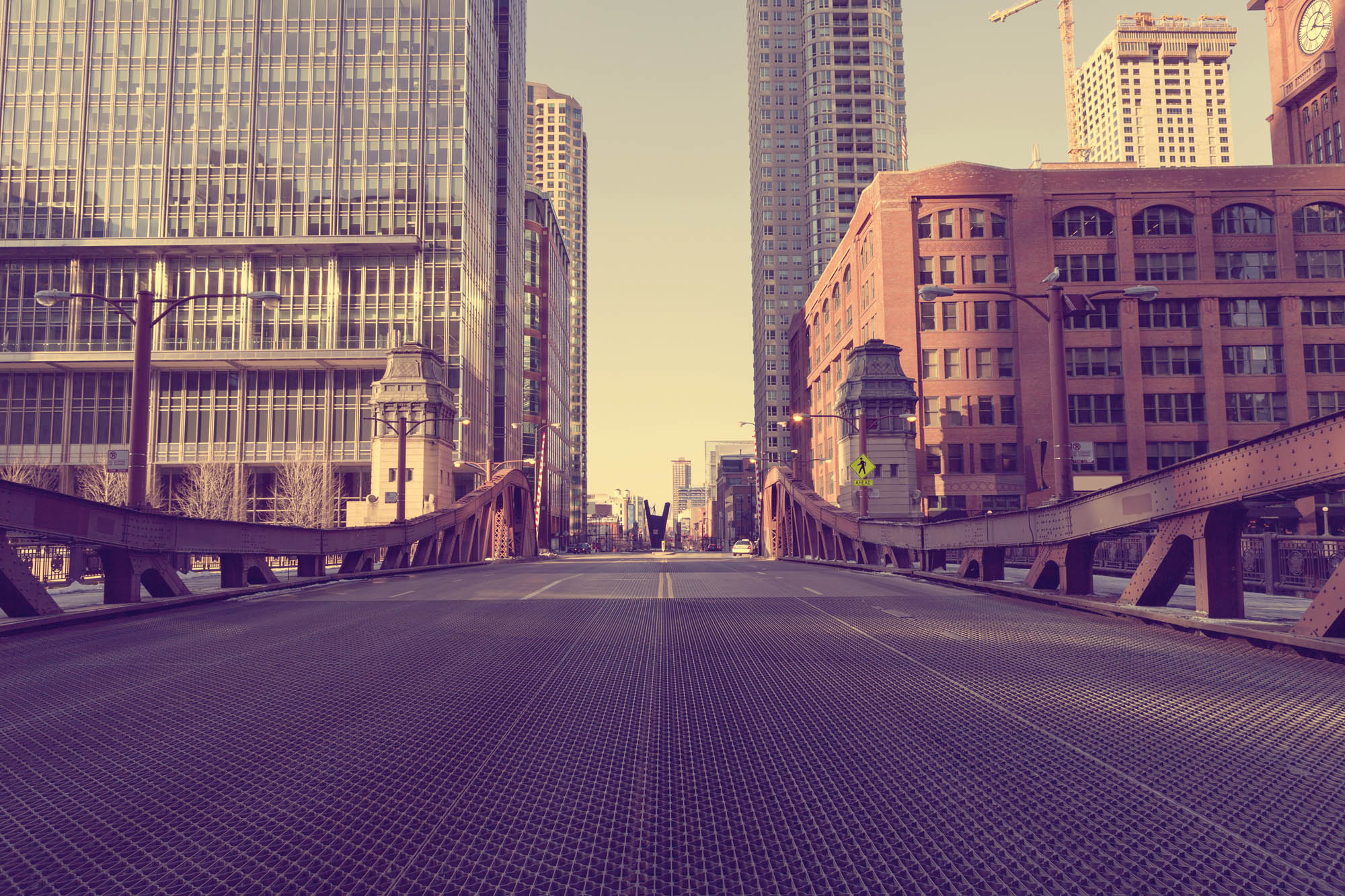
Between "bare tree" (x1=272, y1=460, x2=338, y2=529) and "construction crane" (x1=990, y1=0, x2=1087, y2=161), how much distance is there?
5223 inches

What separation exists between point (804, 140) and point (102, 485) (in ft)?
406

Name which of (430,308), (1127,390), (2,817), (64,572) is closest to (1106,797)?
(2,817)

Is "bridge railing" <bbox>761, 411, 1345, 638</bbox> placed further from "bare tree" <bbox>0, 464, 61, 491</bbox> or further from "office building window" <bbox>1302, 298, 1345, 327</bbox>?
"bare tree" <bbox>0, 464, 61, 491</bbox>

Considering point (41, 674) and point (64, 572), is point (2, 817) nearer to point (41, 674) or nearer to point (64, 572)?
point (41, 674)

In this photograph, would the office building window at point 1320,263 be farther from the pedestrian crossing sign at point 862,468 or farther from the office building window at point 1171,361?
the pedestrian crossing sign at point 862,468

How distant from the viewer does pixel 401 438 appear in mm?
35688

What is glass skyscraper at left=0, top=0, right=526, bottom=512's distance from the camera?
67375 mm

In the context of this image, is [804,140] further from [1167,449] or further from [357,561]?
[357,561]

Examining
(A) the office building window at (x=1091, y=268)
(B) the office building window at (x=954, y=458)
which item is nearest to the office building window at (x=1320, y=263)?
(A) the office building window at (x=1091, y=268)

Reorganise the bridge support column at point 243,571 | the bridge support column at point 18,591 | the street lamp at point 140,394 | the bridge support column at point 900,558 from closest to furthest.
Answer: the bridge support column at point 18,591, the street lamp at point 140,394, the bridge support column at point 243,571, the bridge support column at point 900,558

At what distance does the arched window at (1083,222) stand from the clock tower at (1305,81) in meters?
29.3

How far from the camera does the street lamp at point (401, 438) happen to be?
1339 inches

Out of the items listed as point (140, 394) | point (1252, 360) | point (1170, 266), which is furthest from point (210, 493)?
point (1252, 360)

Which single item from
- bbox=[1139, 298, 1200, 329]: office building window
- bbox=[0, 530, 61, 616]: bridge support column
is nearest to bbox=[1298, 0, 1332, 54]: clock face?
bbox=[1139, 298, 1200, 329]: office building window
